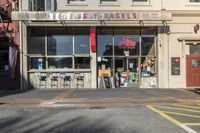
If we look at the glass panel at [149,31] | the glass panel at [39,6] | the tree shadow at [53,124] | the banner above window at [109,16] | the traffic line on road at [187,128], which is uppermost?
the glass panel at [39,6]

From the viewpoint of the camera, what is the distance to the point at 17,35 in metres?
24.6

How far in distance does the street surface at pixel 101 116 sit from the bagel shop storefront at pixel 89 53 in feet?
27.0

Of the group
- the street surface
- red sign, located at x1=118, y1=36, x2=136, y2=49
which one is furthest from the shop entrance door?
the street surface

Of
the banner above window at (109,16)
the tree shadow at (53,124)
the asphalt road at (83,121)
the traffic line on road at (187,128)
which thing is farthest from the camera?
the banner above window at (109,16)

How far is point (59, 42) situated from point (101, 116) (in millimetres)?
13713

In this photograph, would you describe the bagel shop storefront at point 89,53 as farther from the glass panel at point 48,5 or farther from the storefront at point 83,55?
the glass panel at point 48,5

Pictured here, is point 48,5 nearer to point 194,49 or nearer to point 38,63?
point 38,63

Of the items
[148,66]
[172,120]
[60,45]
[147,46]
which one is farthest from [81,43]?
[172,120]

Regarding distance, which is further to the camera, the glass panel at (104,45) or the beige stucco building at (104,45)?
the glass panel at (104,45)

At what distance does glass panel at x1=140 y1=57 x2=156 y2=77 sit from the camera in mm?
25784

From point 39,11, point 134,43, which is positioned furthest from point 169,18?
point 39,11

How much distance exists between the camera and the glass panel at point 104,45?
25500mm

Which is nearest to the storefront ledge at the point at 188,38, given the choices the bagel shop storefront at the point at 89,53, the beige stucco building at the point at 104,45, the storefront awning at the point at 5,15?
the beige stucco building at the point at 104,45

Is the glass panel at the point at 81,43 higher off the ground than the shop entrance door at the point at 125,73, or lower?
higher
